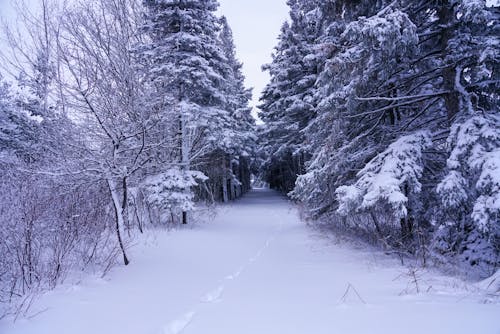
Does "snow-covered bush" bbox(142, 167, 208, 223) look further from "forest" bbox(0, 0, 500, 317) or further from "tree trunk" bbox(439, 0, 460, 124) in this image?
"tree trunk" bbox(439, 0, 460, 124)

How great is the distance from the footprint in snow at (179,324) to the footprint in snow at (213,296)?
21.9 inches

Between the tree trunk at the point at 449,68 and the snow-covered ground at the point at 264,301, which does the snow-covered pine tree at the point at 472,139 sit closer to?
the tree trunk at the point at 449,68

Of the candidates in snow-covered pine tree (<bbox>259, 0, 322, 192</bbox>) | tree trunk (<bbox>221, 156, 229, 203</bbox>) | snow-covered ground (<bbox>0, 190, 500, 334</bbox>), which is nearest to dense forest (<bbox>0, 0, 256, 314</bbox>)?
snow-covered ground (<bbox>0, 190, 500, 334</bbox>)

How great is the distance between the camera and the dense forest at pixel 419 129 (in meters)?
4.70

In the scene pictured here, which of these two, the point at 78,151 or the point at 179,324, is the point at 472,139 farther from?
the point at 78,151

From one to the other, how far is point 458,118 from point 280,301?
4446mm

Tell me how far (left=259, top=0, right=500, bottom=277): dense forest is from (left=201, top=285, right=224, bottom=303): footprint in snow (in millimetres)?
2638

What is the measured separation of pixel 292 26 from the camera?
19266mm

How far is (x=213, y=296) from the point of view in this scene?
4.30 m

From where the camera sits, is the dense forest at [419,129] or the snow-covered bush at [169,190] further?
the snow-covered bush at [169,190]

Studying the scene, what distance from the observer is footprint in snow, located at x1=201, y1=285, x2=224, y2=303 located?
4.11 meters

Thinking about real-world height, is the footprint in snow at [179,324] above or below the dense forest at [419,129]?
below

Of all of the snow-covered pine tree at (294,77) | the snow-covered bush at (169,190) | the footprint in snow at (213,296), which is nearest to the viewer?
the footprint in snow at (213,296)

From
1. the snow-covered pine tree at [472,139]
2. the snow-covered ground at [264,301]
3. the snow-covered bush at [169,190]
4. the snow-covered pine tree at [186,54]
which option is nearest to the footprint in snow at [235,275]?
the snow-covered ground at [264,301]
